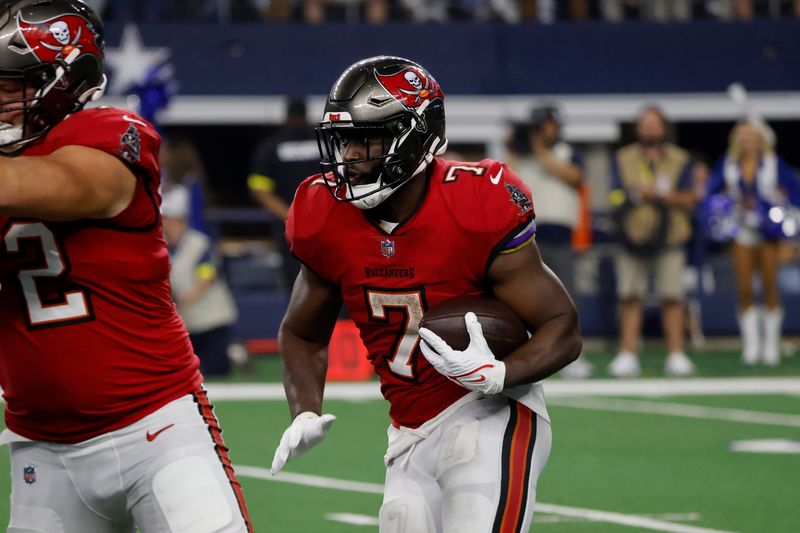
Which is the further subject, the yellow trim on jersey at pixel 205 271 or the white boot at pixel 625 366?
the white boot at pixel 625 366

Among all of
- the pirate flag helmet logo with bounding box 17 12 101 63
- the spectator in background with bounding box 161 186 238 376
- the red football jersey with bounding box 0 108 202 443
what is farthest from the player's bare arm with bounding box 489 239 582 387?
the spectator in background with bounding box 161 186 238 376

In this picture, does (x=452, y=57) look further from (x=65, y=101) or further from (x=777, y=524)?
(x=65, y=101)

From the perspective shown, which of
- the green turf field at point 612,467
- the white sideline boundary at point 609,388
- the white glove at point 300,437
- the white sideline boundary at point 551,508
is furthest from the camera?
the white sideline boundary at point 609,388

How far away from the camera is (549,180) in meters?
9.79

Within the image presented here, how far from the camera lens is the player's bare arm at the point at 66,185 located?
3.14 m

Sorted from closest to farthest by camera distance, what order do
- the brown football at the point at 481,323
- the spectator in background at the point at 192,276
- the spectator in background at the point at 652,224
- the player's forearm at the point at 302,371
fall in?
the brown football at the point at 481,323, the player's forearm at the point at 302,371, the spectator in background at the point at 192,276, the spectator in background at the point at 652,224

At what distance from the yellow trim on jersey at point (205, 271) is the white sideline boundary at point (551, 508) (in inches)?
112

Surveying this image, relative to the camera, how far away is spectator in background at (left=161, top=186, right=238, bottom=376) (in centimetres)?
943

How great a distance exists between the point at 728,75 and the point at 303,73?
187 inches

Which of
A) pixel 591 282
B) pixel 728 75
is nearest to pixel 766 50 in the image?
pixel 728 75

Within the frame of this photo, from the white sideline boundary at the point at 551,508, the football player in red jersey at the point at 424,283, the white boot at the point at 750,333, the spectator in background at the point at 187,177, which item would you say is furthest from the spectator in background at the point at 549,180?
the football player in red jersey at the point at 424,283

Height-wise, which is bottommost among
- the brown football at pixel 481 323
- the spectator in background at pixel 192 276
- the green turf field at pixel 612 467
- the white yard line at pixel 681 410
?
the white yard line at pixel 681 410

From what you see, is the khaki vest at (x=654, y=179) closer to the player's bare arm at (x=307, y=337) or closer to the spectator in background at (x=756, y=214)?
the spectator in background at (x=756, y=214)

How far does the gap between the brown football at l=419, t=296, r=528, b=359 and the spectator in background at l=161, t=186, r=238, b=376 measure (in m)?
5.97
